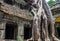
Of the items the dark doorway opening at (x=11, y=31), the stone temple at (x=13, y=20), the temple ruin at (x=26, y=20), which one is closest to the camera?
the temple ruin at (x=26, y=20)

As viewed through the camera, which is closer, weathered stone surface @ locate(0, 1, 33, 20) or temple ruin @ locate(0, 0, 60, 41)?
temple ruin @ locate(0, 0, 60, 41)

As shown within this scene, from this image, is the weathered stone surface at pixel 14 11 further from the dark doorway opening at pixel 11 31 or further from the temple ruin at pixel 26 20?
the dark doorway opening at pixel 11 31

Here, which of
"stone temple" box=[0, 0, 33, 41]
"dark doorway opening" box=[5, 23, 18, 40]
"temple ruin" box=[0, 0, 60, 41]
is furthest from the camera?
"dark doorway opening" box=[5, 23, 18, 40]

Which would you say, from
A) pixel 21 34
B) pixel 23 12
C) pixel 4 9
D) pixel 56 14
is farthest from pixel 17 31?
pixel 56 14

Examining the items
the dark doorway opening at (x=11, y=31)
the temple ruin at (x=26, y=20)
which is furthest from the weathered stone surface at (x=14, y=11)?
the dark doorway opening at (x=11, y=31)

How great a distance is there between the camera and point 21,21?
8945mm

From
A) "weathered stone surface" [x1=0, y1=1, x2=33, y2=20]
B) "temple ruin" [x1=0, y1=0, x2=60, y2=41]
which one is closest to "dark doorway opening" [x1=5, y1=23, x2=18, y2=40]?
"temple ruin" [x1=0, y1=0, x2=60, y2=41]

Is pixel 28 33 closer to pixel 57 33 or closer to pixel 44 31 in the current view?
pixel 57 33

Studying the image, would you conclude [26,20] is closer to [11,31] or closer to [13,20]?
[11,31]

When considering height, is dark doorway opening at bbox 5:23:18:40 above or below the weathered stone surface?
below

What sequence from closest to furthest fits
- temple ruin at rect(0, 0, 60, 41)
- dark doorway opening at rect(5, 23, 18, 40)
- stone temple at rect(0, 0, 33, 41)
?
1. temple ruin at rect(0, 0, 60, 41)
2. stone temple at rect(0, 0, 33, 41)
3. dark doorway opening at rect(5, 23, 18, 40)

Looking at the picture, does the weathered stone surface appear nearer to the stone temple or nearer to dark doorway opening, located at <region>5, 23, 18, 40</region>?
the stone temple

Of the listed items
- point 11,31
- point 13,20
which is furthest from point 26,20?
point 13,20

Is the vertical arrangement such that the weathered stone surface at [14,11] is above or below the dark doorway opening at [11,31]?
above
